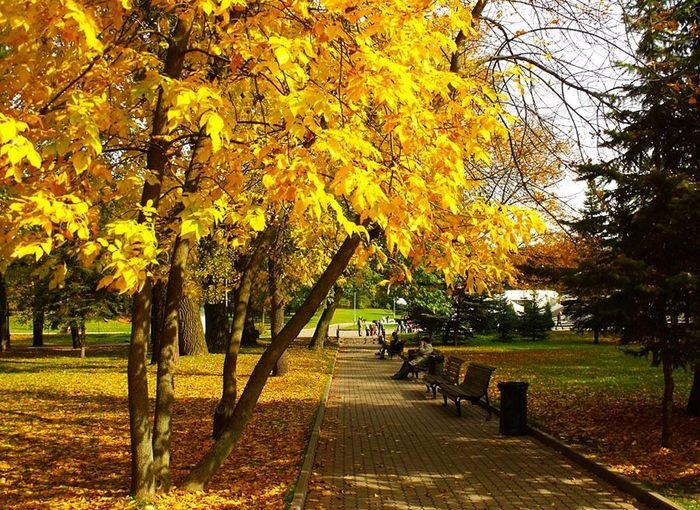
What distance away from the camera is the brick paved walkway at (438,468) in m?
6.95

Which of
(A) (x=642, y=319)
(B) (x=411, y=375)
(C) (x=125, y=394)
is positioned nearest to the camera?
(A) (x=642, y=319)

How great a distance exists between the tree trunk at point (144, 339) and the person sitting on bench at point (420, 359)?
43.4 feet

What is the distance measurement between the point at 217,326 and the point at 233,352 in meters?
23.7

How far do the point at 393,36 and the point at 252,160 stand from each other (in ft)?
5.05

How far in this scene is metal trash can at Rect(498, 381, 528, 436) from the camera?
34.9 ft

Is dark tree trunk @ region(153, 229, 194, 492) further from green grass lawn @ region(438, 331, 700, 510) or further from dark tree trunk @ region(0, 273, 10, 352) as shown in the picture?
dark tree trunk @ region(0, 273, 10, 352)

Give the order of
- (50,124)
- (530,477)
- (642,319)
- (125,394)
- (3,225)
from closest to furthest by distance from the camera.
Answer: (3,225) → (50,124) → (530,477) → (642,319) → (125,394)

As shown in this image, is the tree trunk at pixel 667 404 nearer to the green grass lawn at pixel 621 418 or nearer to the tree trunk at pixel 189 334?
the green grass lawn at pixel 621 418

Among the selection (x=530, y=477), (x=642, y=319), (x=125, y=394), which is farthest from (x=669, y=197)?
(x=125, y=394)

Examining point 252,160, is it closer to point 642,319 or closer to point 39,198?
point 39,198

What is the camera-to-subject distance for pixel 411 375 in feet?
73.4

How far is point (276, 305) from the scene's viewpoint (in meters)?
17.5

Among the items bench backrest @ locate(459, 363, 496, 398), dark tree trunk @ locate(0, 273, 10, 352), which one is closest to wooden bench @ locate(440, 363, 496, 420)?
bench backrest @ locate(459, 363, 496, 398)

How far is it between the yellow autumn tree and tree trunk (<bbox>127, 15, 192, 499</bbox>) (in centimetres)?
2
